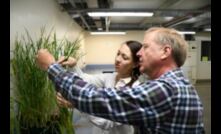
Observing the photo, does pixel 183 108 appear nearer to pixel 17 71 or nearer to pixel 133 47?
pixel 133 47

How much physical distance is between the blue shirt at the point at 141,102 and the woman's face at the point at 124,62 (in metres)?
0.87

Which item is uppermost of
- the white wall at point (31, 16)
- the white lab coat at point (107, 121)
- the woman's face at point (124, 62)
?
the white wall at point (31, 16)

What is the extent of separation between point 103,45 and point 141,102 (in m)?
13.3

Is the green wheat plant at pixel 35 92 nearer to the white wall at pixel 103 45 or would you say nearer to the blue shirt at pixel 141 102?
the blue shirt at pixel 141 102


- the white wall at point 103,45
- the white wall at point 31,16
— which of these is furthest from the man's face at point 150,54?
the white wall at point 103,45

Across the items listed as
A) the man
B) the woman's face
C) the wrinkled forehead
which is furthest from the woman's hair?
the man

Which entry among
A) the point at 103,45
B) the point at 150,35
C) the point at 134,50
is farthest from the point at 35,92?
the point at 103,45

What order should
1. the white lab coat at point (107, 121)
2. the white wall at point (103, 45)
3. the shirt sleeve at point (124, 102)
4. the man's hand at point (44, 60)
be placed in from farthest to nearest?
the white wall at point (103, 45), the white lab coat at point (107, 121), the man's hand at point (44, 60), the shirt sleeve at point (124, 102)

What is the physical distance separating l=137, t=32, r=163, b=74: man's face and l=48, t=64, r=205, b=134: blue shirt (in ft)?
0.40

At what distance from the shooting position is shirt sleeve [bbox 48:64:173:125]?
0.94m

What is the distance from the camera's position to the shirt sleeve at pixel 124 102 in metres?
0.94

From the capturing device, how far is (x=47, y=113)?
9.08 feet

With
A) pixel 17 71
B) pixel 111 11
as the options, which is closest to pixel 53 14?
pixel 111 11

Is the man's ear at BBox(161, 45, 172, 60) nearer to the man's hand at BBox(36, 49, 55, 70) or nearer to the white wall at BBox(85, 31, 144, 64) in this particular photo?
the man's hand at BBox(36, 49, 55, 70)
